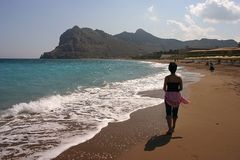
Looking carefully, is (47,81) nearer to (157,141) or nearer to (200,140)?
(157,141)

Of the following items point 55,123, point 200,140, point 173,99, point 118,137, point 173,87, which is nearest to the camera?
point 200,140

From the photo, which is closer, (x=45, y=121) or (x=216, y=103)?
(x=45, y=121)

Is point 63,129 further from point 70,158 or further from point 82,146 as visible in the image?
point 70,158

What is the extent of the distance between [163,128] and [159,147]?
1.65 m

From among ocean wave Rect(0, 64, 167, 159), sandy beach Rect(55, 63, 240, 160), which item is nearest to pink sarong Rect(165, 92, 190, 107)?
sandy beach Rect(55, 63, 240, 160)

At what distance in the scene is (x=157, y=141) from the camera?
21.7ft

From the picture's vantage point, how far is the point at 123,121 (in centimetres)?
877

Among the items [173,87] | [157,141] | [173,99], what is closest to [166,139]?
[157,141]

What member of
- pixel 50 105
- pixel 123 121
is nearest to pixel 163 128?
pixel 123 121

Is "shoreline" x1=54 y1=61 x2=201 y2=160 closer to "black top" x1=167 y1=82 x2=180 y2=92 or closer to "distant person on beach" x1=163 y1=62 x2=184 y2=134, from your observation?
"distant person on beach" x1=163 y1=62 x2=184 y2=134

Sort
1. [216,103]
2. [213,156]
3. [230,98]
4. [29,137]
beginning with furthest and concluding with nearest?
1. [230,98]
2. [216,103]
3. [29,137]
4. [213,156]

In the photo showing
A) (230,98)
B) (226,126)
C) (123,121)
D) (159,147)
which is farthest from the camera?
(230,98)

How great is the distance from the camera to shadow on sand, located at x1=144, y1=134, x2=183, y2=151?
20.4 ft

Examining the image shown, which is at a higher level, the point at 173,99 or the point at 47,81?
the point at 173,99
